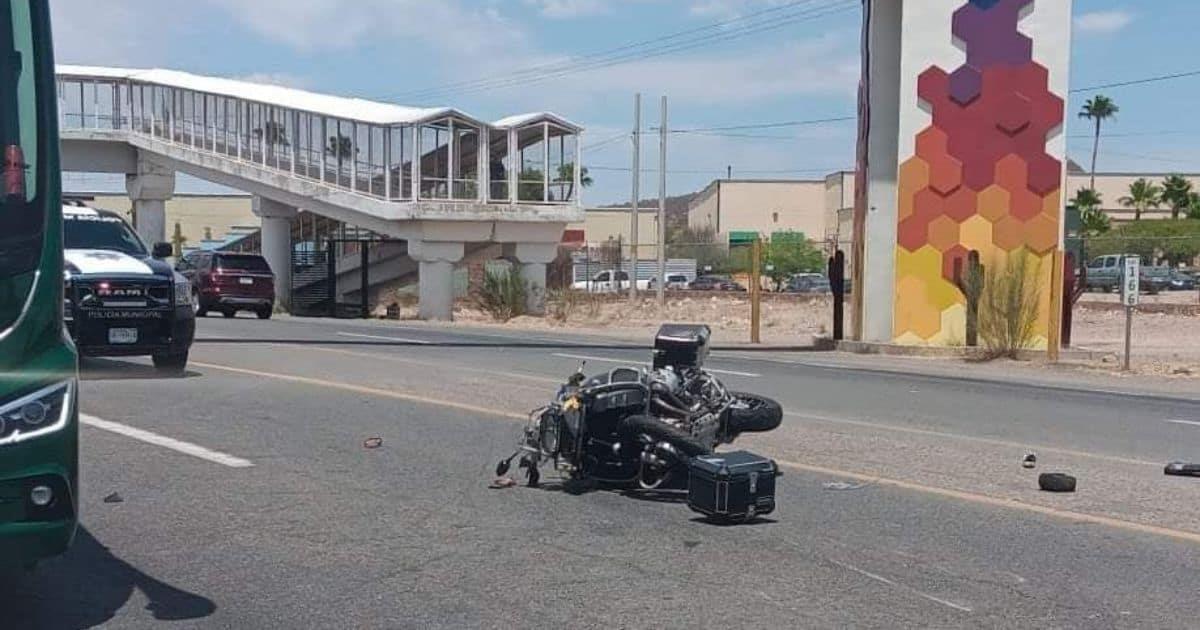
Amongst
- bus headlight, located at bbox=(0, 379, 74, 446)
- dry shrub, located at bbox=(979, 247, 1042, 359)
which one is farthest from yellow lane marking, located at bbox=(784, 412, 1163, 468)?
dry shrub, located at bbox=(979, 247, 1042, 359)

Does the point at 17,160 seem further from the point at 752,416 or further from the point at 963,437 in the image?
the point at 963,437

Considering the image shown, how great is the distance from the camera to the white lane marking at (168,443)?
33.3 feet

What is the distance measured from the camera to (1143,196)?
95062mm

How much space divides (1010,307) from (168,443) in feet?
53.2

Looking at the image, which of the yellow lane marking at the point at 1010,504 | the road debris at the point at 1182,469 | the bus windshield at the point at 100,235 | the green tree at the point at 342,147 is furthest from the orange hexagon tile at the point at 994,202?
the green tree at the point at 342,147

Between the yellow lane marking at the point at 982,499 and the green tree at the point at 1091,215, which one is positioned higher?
the green tree at the point at 1091,215

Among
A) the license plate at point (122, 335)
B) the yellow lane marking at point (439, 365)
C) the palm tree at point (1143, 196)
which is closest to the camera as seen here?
the license plate at point (122, 335)

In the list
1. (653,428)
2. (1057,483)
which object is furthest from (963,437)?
(653,428)

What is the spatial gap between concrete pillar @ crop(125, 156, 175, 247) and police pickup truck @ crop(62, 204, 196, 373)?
34.0 m

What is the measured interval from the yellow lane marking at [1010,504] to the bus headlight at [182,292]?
807cm

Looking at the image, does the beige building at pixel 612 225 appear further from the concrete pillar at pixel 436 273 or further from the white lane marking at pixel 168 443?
the white lane marking at pixel 168 443

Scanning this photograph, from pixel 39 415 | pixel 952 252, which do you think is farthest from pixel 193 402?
pixel 952 252

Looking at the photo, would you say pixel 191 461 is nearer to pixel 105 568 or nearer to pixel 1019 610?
pixel 105 568

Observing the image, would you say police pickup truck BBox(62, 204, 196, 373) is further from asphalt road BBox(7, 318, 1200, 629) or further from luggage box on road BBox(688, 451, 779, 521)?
luggage box on road BBox(688, 451, 779, 521)
